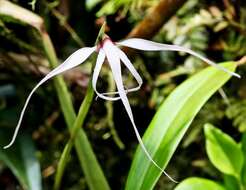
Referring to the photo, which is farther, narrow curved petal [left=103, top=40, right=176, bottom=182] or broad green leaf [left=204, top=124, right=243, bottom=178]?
broad green leaf [left=204, top=124, right=243, bottom=178]

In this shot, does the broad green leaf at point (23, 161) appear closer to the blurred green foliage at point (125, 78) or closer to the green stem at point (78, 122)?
the blurred green foliage at point (125, 78)

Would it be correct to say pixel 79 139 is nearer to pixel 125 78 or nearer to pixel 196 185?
pixel 196 185

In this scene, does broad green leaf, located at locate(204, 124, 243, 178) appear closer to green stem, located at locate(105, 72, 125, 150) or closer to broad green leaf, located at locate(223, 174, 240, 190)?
broad green leaf, located at locate(223, 174, 240, 190)

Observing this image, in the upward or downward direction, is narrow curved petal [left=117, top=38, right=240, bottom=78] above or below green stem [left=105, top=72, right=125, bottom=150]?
above

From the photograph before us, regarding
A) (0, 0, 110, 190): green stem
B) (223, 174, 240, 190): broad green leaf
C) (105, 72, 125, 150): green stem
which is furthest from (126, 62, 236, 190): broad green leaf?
(105, 72, 125, 150): green stem

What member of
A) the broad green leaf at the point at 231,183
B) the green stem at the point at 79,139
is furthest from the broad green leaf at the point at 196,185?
the green stem at the point at 79,139

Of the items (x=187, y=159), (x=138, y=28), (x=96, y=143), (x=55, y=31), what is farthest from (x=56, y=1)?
(x=187, y=159)

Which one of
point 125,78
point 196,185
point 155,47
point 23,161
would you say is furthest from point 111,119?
point 155,47
